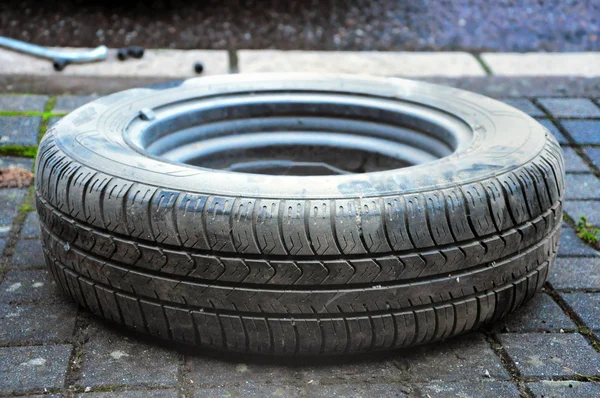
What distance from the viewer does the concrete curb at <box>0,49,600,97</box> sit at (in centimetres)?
407

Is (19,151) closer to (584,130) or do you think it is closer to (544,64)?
(584,130)

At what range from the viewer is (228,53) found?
15.1 ft

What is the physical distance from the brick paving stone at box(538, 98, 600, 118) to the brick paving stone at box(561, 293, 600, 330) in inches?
67.6

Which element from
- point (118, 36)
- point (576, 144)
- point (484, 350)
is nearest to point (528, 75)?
point (576, 144)

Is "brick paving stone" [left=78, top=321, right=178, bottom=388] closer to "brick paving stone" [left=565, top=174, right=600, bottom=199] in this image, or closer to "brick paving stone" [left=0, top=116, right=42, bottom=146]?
"brick paving stone" [left=0, top=116, right=42, bottom=146]

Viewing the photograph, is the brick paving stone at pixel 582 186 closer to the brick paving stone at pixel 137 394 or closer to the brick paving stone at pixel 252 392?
the brick paving stone at pixel 252 392

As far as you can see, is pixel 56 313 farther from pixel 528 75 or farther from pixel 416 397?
pixel 528 75

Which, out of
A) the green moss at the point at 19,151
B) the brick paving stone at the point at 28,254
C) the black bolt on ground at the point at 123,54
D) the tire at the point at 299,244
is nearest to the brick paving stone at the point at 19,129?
the green moss at the point at 19,151

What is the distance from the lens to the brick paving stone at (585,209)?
2715mm

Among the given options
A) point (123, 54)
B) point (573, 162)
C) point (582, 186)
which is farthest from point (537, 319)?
point (123, 54)

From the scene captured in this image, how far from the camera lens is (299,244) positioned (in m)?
1.66

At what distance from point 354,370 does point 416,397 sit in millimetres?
163

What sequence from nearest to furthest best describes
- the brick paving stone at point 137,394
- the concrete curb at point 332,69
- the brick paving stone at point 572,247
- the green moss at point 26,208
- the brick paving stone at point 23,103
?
the brick paving stone at point 137,394 → the brick paving stone at point 572,247 → the green moss at point 26,208 → the brick paving stone at point 23,103 → the concrete curb at point 332,69

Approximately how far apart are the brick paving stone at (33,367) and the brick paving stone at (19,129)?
1567 mm
